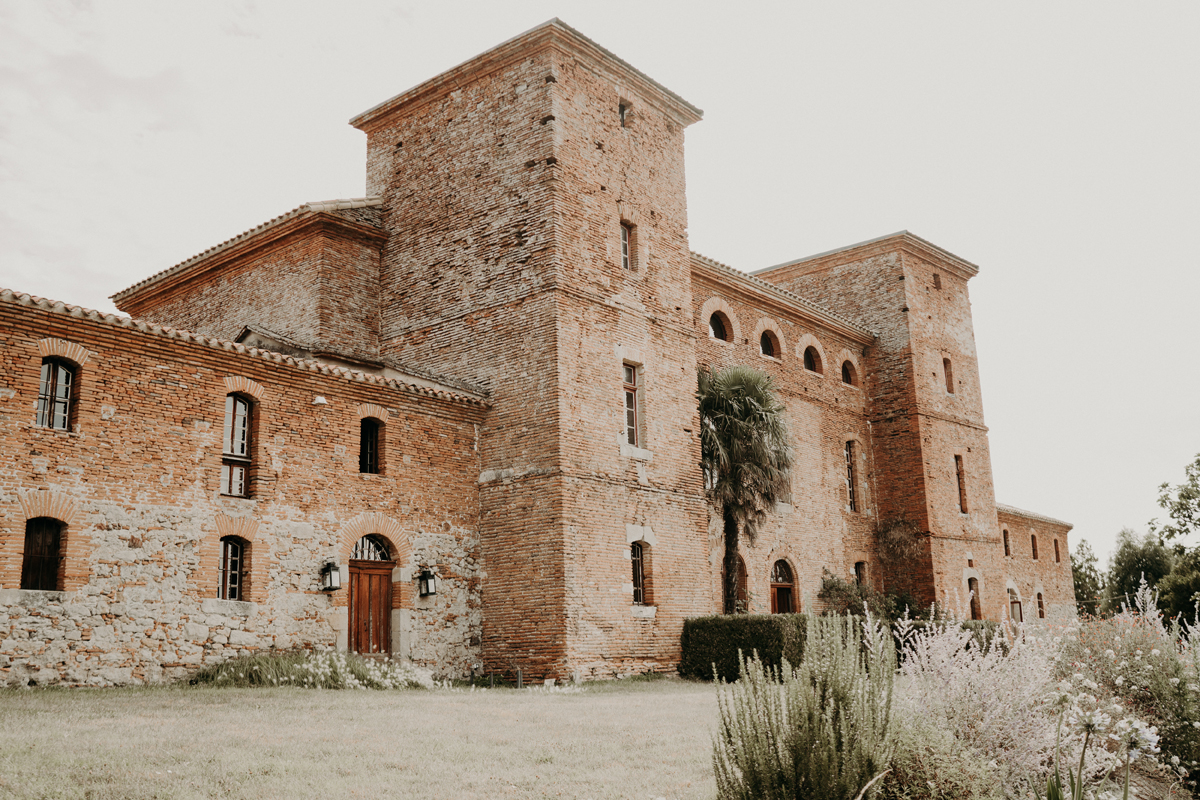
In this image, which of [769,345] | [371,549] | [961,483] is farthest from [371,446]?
[961,483]

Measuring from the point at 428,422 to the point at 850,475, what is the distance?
13957mm

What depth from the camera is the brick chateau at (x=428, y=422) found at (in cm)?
1265

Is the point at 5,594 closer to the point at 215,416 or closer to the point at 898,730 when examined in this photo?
the point at 215,416

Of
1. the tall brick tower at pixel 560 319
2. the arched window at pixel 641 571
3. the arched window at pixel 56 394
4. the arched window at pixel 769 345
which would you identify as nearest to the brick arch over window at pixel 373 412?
the tall brick tower at pixel 560 319

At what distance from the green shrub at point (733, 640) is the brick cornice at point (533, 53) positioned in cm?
1054

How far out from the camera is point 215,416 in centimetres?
1404

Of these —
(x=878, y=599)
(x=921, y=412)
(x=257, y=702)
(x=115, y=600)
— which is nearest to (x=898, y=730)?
(x=257, y=702)

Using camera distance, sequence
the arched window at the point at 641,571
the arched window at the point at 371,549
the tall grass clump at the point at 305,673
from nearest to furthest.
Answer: the tall grass clump at the point at 305,673 < the arched window at the point at 371,549 < the arched window at the point at 641,571

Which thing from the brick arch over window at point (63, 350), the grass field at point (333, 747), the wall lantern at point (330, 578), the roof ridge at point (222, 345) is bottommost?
the grass field at point (333, 747)

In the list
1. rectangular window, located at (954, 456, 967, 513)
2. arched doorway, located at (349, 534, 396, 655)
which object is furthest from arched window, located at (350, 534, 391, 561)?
rectangular window, located at (954, 456, 967, 513)

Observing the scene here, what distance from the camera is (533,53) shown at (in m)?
18.2

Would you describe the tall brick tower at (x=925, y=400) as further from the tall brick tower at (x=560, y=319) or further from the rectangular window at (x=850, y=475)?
the tall brick tower at (x=560, y=319)

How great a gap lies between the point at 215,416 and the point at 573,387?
5909mm

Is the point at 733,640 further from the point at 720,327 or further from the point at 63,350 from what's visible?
the point at 63,350
